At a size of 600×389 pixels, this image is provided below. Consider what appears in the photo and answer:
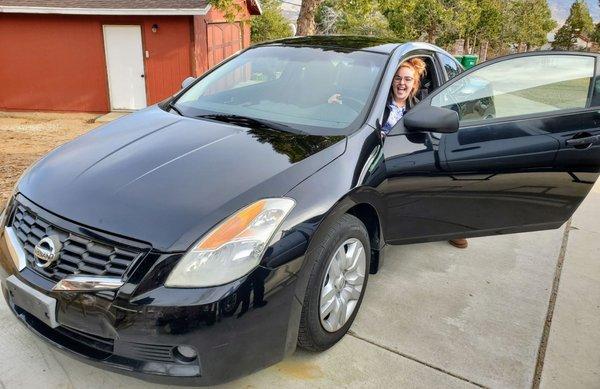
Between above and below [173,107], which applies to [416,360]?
below

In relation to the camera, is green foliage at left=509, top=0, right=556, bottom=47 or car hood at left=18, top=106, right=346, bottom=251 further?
green foliage at left=509, top=0, right=556, bottom=47

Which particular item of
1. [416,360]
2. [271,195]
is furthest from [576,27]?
[271,195]

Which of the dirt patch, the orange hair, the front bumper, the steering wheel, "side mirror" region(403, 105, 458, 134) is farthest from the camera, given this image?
the dirt patch

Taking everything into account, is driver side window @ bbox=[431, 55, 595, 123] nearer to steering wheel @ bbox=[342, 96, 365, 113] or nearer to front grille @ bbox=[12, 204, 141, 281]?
steering wheel @ bbox=[342, 96, 365, 113]

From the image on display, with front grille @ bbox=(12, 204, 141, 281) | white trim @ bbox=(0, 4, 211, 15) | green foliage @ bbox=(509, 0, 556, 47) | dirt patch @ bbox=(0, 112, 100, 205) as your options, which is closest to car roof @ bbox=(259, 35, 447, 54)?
front grille @ bbox=(12, 204, 141, 281)

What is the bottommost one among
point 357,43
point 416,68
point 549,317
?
point 549,317

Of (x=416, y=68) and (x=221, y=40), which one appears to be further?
(x=221, y=40)

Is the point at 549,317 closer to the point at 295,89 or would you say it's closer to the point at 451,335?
the point at 451,335

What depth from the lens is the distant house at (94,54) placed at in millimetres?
11852

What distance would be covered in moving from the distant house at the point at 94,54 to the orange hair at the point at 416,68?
29.6 ft

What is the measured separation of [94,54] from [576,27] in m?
49.7

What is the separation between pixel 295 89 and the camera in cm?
325

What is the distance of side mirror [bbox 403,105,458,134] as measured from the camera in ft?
9.29

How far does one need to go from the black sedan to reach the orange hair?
3.1 inches
